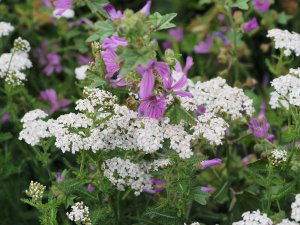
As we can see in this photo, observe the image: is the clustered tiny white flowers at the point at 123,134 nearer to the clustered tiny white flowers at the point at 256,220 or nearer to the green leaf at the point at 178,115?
the green leaf at the point at 178,115

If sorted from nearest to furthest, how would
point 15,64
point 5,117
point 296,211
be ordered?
point 296,211
point 15,64
point 5,117

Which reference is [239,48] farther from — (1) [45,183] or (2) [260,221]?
(2) [260,221]

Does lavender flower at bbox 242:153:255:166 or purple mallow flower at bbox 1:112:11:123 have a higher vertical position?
purple mallow flower at bbox 1:112:11:123

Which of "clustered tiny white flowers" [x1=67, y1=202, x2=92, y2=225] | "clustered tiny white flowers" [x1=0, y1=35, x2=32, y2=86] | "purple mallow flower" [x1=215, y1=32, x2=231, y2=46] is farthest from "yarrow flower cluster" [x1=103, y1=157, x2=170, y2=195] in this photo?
"purple mallow flower" [x1=215, y1=32, x2=231, y2=46]

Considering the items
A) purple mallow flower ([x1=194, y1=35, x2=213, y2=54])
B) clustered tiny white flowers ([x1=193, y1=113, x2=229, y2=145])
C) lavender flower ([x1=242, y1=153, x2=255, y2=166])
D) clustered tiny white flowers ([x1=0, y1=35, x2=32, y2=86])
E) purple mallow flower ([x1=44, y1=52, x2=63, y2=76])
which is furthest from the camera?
purple mallow flower ([x1=194, y1=35, x2=213, y2=54])

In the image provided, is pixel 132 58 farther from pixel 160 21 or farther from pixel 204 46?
Result: pixel 204 46

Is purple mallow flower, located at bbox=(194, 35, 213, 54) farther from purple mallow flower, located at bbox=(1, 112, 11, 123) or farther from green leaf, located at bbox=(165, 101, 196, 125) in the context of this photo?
green leaf, located at bbox=(165, 101, 196, 125)

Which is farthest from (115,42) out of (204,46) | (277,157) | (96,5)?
(204,46)
